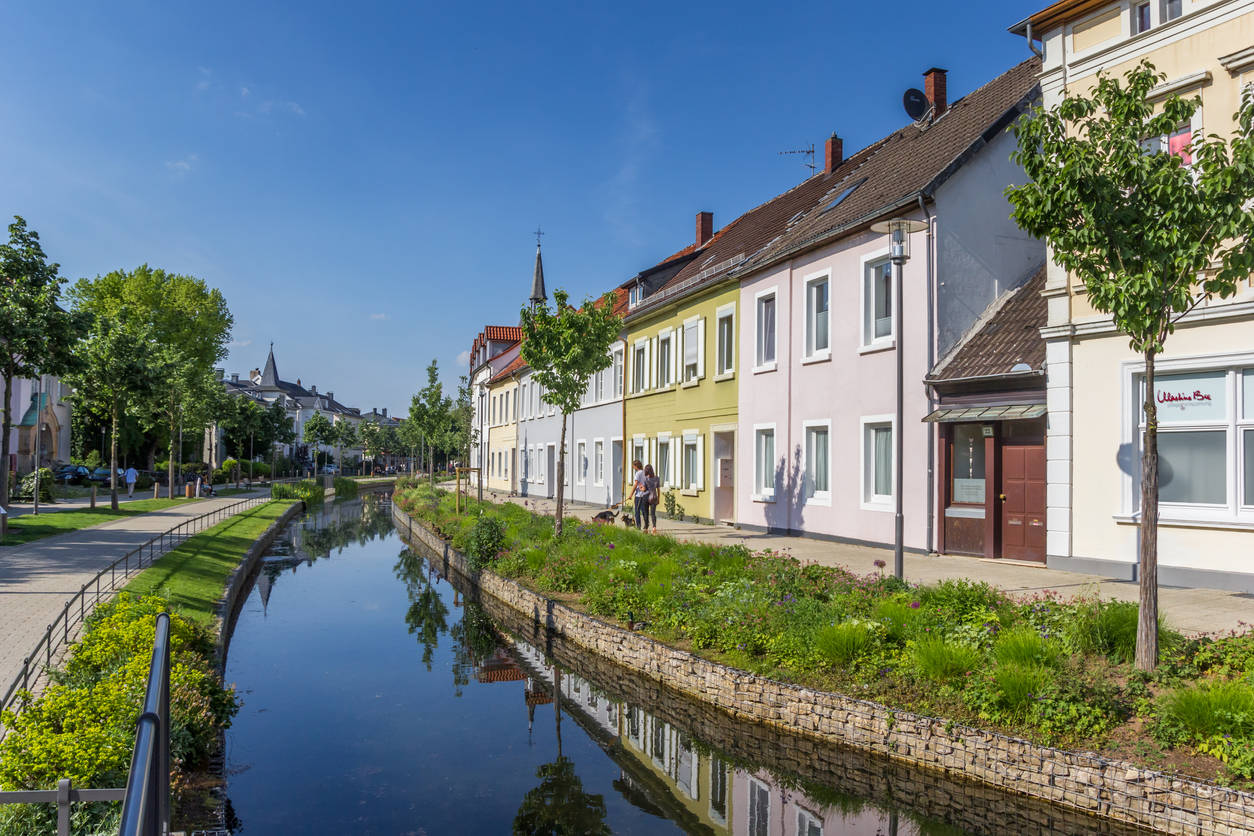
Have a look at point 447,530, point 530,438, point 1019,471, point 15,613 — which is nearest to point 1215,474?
point 1019,471

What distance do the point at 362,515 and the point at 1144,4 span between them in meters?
37.9

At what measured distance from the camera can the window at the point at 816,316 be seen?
1844cm

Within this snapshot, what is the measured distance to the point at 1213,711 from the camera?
6098mm

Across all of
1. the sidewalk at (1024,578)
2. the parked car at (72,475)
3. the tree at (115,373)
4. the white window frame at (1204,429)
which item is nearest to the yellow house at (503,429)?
the tree at (115,373)

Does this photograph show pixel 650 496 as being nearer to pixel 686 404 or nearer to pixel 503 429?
pixel 686 404

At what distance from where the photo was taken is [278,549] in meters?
25.2

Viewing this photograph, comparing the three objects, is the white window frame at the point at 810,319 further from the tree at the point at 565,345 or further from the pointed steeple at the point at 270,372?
the pointed steeple at the point at 270,372

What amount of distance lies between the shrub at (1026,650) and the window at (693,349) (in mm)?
16420

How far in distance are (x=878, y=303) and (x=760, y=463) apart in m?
5.54

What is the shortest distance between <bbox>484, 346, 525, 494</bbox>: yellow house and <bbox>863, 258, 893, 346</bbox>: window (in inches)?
1076

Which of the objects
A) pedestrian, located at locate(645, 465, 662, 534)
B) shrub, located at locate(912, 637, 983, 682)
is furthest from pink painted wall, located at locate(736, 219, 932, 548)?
shrub, located at locate(912, 637, 983, 682)

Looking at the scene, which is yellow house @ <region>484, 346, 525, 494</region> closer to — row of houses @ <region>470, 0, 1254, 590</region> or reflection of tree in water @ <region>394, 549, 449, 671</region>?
Result: row of houses @ <region>470, 0, 1254, 590</region>

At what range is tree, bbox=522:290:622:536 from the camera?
1786 centimetres

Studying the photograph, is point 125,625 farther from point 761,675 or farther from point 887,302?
point 887,302
